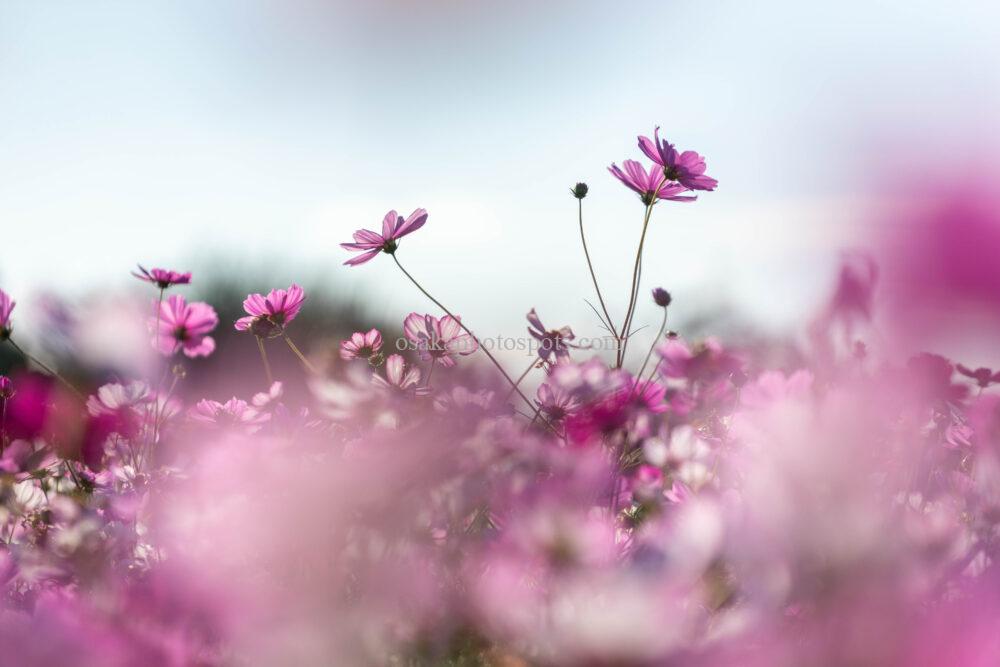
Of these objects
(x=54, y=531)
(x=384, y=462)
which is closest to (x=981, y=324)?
(x=384, y=462)

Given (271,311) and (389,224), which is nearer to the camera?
(389,224)

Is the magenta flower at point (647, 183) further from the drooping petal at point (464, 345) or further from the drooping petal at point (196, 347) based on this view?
the drooping petal at point (196, 347)

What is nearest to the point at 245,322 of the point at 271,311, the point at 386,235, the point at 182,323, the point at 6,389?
the point at 271,311

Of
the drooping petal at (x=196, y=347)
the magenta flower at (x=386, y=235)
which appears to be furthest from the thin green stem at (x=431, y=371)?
the drooping petal at (x=196, y=347)

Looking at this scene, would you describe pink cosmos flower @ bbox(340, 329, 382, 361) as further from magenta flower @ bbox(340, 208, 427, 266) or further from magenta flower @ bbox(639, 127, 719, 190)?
magenta flower @ bbox(639, 127, 719, 190)

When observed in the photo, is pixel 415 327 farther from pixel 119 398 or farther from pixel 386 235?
pixel 119 398

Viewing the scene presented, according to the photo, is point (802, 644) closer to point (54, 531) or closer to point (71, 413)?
point (54, 531)
